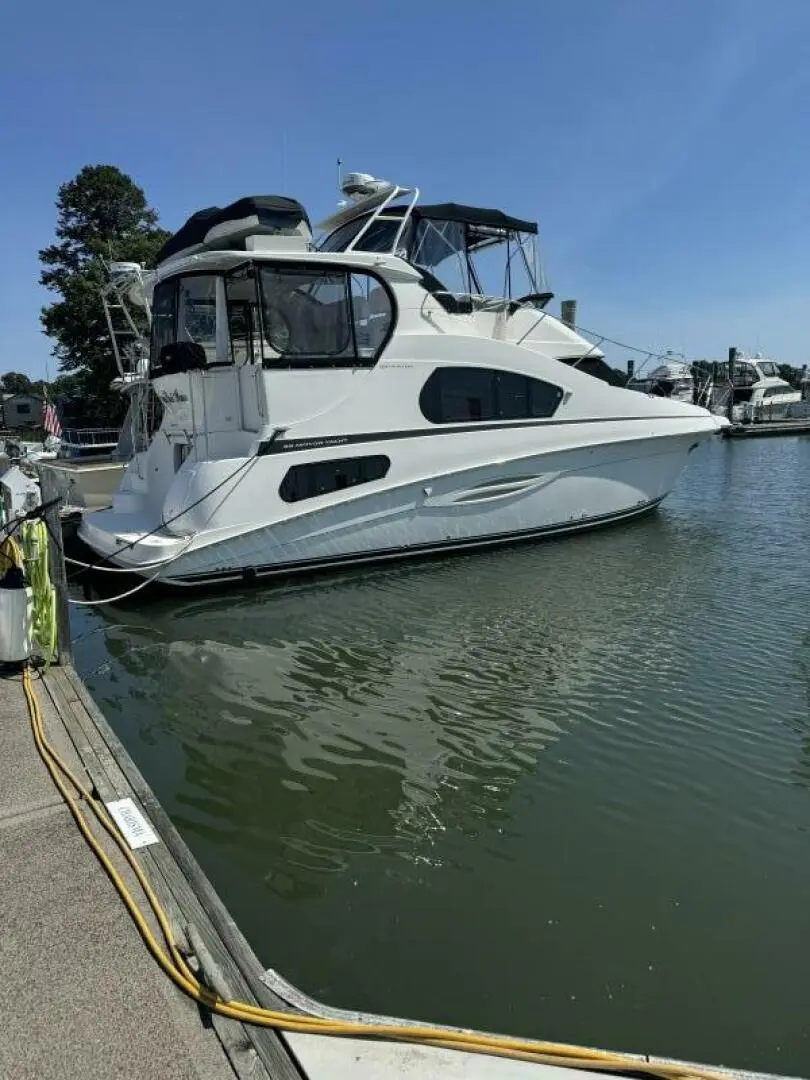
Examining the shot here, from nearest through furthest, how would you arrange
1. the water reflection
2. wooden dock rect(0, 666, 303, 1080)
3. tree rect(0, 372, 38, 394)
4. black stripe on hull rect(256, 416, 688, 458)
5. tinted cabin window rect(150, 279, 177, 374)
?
wooden dock rect(0, 666, 303, 1080)
the water reflection
black stripe on hull rect(256, 416, 688, 458)
tinted cabin window rect(150, 279, 177, 374)
tree rect(0, 372, 38, 394)

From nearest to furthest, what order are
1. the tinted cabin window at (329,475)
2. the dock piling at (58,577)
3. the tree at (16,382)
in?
1. the dock piling at (58,577)
2. the tinted cabin window at (329,475)
3. the tree at (16,382)

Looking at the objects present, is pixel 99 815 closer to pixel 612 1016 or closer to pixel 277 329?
pixel 612 1016

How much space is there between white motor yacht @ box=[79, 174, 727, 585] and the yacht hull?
0.09ft

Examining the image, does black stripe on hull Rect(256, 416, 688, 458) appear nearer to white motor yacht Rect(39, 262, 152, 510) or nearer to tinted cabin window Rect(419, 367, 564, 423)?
tinted cabin window Rect(419, 367, 564, 423)

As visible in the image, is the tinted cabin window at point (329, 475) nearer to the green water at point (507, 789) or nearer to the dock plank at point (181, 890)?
the green water at point (507, 789)

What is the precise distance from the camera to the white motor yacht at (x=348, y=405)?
8.59m

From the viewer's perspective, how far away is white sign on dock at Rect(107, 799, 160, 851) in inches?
122

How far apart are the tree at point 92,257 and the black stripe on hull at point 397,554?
61.9ft

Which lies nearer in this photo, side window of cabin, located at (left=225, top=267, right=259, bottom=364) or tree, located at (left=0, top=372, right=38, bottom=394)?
side window of cabin, located at (left=225, top=267, right=259, bottom=364)

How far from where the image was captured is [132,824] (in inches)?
127

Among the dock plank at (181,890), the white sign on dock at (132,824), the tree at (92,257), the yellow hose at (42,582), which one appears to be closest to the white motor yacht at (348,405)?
the yellow hose at (42,582)

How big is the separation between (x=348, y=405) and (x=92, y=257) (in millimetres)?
22716

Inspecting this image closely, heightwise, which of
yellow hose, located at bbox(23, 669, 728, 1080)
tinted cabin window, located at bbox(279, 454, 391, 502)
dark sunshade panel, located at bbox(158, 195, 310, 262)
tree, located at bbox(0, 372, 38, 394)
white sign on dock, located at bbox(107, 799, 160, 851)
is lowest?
yellow hose, located at bbox(23, 669, 728, 1080)

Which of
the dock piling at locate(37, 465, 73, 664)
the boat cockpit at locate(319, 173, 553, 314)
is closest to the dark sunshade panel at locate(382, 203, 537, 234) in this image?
the boat cockpit at locate(319, 173, 553, 314)
